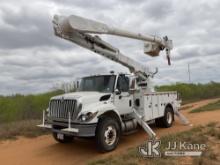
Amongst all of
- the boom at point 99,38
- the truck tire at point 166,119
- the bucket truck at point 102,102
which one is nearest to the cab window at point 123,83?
the bucket truck at point 102,102

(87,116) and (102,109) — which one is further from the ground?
(102,109)

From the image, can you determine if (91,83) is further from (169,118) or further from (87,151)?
(169,118)

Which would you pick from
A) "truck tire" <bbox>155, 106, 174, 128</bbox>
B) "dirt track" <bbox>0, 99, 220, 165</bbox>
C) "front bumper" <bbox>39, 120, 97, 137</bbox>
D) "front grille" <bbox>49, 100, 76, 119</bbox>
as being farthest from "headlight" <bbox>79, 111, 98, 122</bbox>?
"truck tire" <bbox>155, 106, 174, 128</bbox>

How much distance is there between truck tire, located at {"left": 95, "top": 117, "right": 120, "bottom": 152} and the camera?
8.52m

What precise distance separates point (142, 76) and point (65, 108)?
15.5ft

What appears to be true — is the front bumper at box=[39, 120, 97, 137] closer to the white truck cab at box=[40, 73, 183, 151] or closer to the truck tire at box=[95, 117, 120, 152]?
the white truck cab at box=[40, 73, 183, 151]

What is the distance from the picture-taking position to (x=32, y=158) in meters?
8.82

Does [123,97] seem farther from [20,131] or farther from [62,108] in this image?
[20,131]

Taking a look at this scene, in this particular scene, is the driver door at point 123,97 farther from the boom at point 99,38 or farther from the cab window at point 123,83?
the boom at point 99,38

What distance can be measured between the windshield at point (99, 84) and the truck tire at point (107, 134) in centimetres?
125

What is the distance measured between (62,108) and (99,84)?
5.61 feet

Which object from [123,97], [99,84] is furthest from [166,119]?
[99,84]

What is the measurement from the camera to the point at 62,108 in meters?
8.98

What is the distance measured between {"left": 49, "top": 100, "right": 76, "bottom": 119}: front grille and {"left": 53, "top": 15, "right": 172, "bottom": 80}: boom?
2.25 meters
